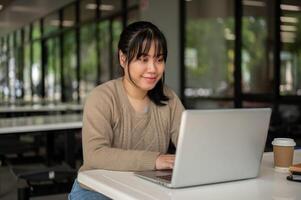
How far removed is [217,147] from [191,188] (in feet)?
0.44

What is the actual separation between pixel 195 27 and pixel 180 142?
540 cm

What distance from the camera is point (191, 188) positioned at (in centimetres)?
130

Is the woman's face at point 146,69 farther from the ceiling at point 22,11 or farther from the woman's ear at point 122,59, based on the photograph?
the ceiling at point 22,11

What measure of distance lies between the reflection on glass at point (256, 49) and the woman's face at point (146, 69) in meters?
3.61

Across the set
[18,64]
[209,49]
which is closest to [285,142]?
[209,49]

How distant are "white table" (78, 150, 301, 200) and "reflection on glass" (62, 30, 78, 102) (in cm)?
863

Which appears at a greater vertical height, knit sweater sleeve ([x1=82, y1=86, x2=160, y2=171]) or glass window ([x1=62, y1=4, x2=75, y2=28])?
glass window ([x1=62, y1=4, x2=75, y2=28])

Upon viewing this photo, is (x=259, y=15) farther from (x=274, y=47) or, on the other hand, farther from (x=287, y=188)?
(x=287, y=188)

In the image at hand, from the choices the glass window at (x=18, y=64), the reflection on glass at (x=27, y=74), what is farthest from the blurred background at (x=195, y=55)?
the glass window at (x=18, y=64)

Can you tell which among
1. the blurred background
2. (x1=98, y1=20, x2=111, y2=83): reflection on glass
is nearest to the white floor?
the blurred background

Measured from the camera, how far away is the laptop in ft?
4.02

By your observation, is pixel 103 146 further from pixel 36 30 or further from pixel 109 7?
pixel 36 30

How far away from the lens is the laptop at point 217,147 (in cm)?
123

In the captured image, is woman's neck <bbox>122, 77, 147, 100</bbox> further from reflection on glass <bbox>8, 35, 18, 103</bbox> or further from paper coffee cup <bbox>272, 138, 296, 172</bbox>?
reflection on glass <bbox>8, 35, 18, 103</bbox>
